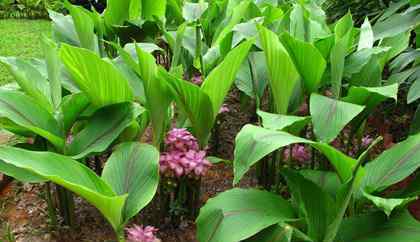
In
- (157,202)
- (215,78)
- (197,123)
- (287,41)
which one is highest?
(287,41)

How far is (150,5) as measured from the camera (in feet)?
9.28

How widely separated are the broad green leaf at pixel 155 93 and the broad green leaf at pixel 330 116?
0.48 m

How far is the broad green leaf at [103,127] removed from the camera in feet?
5.24

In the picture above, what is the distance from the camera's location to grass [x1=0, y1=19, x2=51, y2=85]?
542 centimetres

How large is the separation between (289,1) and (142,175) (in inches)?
72.5

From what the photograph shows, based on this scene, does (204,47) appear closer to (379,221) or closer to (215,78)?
(215,78)

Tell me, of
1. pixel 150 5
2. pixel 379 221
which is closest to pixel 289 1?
pixel 150 5

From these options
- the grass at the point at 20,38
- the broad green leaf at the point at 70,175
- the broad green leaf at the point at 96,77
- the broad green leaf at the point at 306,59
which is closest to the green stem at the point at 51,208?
the broad green leaf at the point at 96,77

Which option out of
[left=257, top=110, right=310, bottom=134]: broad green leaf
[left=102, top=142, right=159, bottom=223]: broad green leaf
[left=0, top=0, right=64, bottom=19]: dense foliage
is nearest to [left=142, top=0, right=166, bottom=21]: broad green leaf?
[left=102, top=142, right=159, bottom=223]: broad green leaf

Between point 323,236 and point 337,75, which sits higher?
point 337,75

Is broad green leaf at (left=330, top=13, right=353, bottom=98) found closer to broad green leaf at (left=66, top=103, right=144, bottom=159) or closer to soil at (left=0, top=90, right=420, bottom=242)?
soil at (left=0, top=90, right=420, bottom=242)

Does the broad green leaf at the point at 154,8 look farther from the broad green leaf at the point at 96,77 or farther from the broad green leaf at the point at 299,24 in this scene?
the broad green leaf at the point at 96,77

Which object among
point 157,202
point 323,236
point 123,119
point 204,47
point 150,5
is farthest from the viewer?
point 150,5

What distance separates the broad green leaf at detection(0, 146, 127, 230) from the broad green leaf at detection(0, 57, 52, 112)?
40cm
